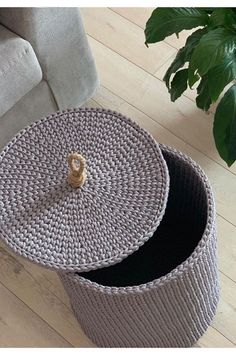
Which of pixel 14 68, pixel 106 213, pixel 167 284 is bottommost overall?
pixel 167 284

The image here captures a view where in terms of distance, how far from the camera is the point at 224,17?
1467 mm

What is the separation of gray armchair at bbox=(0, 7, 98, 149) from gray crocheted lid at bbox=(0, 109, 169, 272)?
10.1 inches

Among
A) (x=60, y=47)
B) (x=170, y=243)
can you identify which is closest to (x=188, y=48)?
(x=60, y=47)

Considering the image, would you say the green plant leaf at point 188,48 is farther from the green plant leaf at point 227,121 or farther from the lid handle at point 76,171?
the lid handle at point 76,171

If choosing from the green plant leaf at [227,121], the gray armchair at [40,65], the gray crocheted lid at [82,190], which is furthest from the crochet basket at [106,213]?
the gray armchair at [40,65]

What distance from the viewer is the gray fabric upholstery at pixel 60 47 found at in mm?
1611

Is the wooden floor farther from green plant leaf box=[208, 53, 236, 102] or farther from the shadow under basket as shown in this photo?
green plant leaf box=[208, 53, 236, 102]

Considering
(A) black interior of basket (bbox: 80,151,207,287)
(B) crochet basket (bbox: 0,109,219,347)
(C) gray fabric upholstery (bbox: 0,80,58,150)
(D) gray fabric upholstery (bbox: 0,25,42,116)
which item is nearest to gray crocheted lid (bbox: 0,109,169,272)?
(B) crochet basket (bbox: 0,109,219,347)

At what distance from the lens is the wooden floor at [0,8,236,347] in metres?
1.62

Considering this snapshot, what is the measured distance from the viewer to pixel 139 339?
57.0 inches

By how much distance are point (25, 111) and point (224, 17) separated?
0.58 meters

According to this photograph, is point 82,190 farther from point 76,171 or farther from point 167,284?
point 167,284

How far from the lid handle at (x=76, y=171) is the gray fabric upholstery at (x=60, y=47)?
453 mm

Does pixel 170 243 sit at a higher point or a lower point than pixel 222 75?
lower
